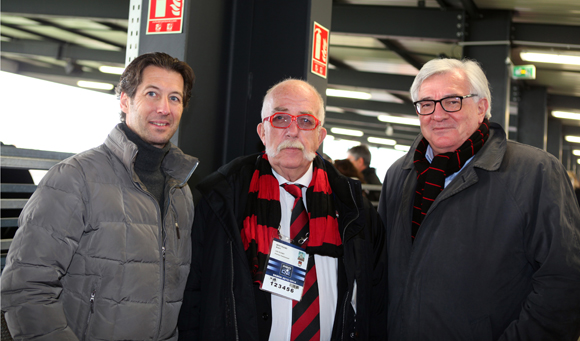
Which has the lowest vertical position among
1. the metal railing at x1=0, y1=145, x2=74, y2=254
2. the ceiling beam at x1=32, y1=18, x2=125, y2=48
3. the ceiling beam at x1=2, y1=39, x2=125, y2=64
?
the metal railing at x1=0, y1=145, x2=74, y2=254

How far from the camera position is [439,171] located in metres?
1.92

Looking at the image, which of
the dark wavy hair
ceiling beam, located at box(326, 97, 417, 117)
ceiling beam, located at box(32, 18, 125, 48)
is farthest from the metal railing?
ceiling beam, located at box(326, 97, 417, 117)

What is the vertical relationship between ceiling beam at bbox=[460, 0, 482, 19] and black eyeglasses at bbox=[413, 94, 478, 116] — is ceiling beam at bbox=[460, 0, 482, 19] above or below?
above

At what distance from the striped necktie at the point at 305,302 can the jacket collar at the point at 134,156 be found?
53 centimetres

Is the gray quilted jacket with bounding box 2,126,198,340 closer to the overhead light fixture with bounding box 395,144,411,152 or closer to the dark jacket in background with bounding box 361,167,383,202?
the dark jacket in background with bounding box 361,167,383,202

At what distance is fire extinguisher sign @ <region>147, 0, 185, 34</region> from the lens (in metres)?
2.44

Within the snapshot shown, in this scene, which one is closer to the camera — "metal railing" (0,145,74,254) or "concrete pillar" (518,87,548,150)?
"metal railing" (0,145,74,254)

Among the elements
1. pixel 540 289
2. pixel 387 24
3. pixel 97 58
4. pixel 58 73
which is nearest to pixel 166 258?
pixel 540 289

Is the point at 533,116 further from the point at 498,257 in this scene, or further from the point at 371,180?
the point at 498,257

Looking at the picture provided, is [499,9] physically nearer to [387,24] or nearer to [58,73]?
[387,24]

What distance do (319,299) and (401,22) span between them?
20.7ft

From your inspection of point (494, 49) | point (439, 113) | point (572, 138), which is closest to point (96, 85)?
point (494, 49)

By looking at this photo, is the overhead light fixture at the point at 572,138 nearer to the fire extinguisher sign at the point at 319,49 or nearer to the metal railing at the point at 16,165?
the fire extinguisher sign at the point at 319,49

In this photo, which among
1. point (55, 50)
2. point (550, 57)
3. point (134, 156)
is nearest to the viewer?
point (134, 156)
